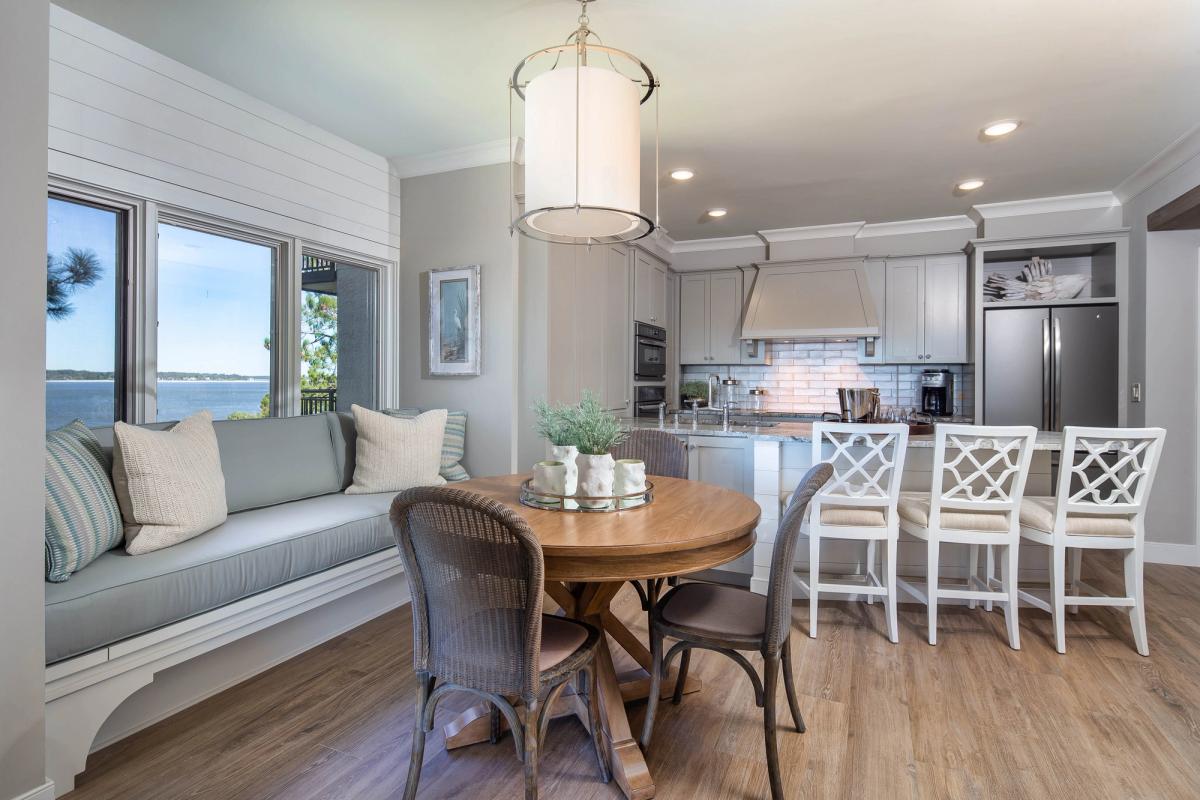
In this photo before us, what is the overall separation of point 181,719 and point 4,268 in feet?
5.05

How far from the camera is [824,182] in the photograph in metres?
4.28

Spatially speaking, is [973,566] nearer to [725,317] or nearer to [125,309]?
[725,317]

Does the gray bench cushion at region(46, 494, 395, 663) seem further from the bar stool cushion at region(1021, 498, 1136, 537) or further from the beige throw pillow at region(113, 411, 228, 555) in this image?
the bar stool cushion at region(1021, 498, 1136, 537)

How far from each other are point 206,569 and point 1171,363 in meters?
5.54

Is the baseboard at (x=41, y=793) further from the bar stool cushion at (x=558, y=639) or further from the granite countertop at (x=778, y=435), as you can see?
the granite countertop at (x=778, y=435)

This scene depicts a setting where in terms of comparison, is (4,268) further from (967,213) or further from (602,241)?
(967,213)

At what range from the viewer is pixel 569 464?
204 cm

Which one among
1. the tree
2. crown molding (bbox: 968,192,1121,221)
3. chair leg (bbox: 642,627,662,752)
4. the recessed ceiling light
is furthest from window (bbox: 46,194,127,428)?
crown molding (bbox: 968,192,1121,221)

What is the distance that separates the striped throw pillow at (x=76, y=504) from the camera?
1.83m

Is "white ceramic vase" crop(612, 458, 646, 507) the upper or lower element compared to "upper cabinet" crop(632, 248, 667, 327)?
lower

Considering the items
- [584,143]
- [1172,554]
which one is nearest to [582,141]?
[584,143]

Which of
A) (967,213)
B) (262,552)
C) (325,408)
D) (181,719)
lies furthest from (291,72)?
(967,213)

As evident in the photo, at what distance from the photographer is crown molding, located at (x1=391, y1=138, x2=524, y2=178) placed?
371 cm

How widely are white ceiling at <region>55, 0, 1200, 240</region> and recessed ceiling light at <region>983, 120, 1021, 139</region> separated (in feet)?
0.24
